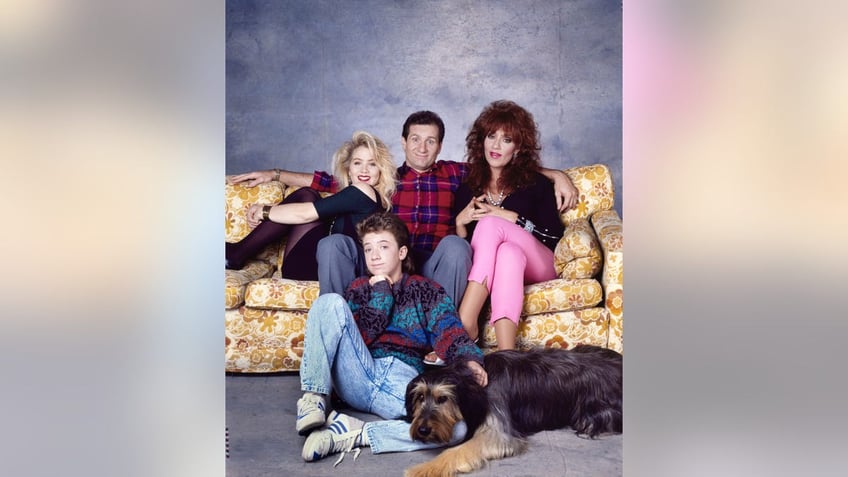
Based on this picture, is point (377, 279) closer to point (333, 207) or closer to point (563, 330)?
point (333, 207)

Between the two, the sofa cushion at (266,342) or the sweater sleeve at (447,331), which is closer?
the sweater sleeve at (447,331)

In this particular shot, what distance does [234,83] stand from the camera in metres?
3.71

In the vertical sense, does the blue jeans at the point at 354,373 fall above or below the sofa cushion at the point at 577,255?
below

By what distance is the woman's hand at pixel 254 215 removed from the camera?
3789 mm

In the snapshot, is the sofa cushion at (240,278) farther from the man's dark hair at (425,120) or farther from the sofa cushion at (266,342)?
the man's dark hair at (425,120)

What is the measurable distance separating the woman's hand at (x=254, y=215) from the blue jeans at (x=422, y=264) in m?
0.32

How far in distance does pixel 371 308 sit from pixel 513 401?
2.14 feet
